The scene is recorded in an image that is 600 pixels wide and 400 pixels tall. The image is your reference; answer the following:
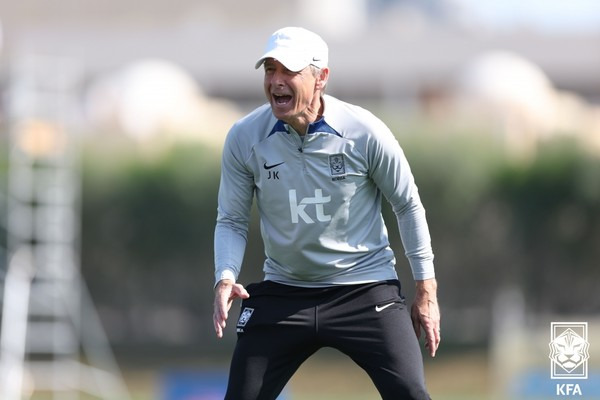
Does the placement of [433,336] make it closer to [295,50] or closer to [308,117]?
[308,117]

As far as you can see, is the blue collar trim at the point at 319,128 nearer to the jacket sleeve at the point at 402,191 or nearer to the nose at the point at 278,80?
the jacket sleeve at the point at 402,191

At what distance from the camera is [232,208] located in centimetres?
669

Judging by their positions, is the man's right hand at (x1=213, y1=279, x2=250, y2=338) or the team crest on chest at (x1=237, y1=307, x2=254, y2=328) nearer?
the man's right hand at (x1=213, y1=279, x2=250, y2=338)

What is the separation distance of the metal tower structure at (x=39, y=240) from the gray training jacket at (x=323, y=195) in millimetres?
13197

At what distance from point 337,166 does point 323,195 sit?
16 cm

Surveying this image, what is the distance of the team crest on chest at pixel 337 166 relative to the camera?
21.2ft

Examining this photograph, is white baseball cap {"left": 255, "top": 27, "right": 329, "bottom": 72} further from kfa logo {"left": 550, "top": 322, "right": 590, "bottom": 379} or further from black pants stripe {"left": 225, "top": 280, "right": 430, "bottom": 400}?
kfa logo {"left": 550, "top": 322, "right": 590, "bottom": 379}

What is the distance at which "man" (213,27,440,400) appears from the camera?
252 inches

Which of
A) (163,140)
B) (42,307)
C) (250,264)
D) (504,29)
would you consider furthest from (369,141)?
(504,29)

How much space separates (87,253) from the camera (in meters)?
31.5

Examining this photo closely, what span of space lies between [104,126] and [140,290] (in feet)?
17.6

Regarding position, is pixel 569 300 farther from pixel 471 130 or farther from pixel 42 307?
pixel 42 307

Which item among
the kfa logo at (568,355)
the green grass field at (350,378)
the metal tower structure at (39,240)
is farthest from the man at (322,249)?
the green grass field at (350,378)

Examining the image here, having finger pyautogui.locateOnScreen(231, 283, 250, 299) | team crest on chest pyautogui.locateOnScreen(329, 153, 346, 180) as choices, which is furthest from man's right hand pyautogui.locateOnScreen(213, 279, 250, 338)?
team crest on chest pyautogui.locateOnScreen(329, 153, 346, 180)
